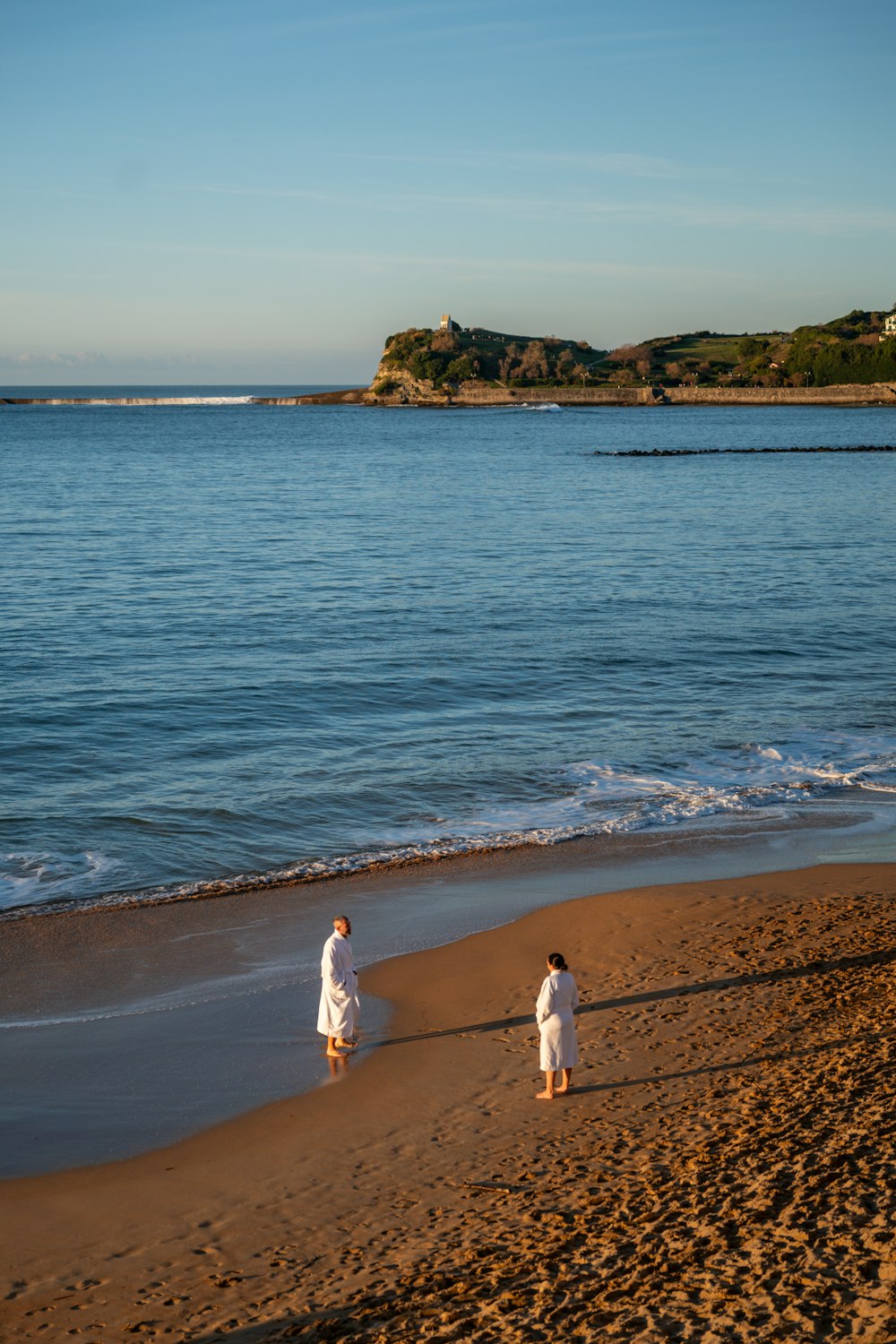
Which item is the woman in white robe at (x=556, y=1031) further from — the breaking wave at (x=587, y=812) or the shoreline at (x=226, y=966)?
the breaking wave at (x=587, y=812)

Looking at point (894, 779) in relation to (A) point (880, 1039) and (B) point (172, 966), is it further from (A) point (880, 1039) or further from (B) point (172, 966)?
(B) point (172, 966)

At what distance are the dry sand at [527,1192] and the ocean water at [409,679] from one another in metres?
5.58

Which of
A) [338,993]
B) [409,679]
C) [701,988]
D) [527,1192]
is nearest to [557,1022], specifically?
[527,1192]

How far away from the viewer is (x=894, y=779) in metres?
19.6

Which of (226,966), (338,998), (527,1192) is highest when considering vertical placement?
(338,998)

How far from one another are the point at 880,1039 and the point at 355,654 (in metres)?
19.4

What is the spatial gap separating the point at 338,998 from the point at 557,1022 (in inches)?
83.6

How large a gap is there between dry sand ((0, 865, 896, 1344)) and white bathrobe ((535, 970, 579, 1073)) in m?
0.32

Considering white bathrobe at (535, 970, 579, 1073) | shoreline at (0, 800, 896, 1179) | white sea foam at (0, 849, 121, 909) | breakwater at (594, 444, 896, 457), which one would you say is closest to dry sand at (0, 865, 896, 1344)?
white bathrobe at (535, 970, 579, 1073)

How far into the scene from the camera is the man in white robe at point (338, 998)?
10.7m

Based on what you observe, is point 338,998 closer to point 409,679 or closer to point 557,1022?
point 557,1022

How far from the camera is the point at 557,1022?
972 cm

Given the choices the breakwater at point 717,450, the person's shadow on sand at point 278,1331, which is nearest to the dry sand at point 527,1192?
the person's shadow on sand at point 278,1331

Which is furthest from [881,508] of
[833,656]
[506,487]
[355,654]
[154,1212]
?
[154,1212]
